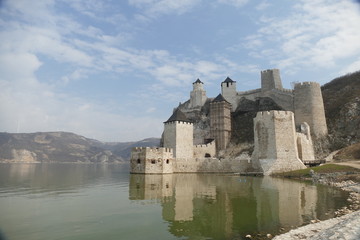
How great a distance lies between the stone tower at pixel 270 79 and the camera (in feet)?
143

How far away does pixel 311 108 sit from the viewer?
36.7 metres

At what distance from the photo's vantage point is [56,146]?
195 meters

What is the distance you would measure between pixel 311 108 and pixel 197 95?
2408 cm

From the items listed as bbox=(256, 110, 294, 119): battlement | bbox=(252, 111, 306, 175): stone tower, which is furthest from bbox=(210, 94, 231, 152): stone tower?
bbox=(256, 110, 294, 119): battlement

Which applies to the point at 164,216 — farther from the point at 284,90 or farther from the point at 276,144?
the point at 284,90

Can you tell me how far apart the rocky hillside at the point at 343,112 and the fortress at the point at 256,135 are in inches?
76.1

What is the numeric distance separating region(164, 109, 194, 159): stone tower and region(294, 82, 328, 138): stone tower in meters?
16.6

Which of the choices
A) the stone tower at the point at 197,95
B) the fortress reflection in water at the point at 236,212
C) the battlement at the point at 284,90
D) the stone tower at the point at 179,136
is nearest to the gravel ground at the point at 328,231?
the fortress reflection in water at the point at 236,212

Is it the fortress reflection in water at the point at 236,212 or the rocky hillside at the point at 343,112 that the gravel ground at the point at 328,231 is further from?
the rocky hillside at the point at 343,112

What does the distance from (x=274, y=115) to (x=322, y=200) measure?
17336 millimetres

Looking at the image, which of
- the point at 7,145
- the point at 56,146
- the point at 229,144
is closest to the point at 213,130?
the point at 229,144

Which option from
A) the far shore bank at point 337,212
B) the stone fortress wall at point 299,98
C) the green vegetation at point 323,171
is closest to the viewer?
the far shore bank at point 337,212

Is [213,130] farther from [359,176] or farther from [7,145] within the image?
[7,145]

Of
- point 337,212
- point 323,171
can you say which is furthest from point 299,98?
point 337,212
